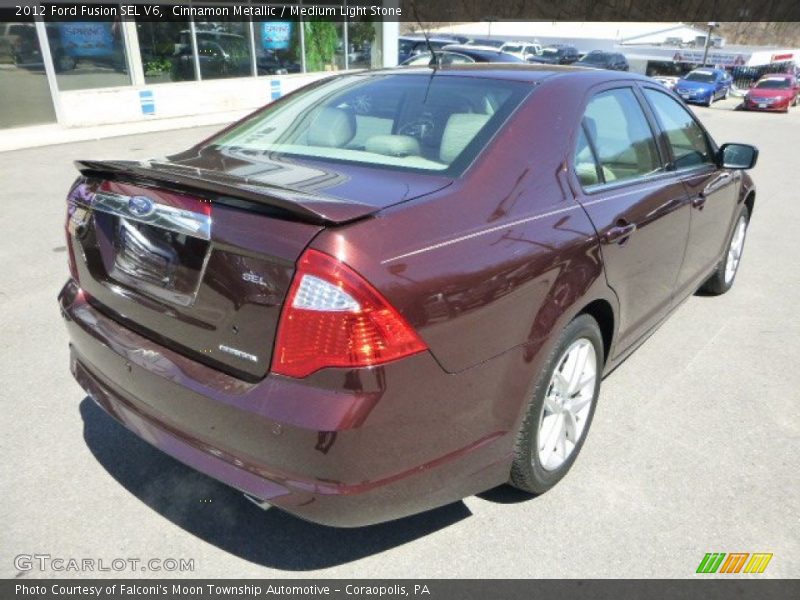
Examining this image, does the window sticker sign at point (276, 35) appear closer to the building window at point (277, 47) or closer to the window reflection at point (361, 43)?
the building window at point (277, 47)

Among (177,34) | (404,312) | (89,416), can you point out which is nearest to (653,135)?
(404,312)

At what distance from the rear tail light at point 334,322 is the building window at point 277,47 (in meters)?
15.2

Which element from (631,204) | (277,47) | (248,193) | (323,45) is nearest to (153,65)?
(277,47)

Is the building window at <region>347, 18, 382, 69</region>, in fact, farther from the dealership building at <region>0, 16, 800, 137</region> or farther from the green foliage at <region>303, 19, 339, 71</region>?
the green foliage at <region>303, 19, 339, 71</region>

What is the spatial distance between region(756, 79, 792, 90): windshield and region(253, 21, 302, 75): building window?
2055cm

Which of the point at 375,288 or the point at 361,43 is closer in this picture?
the point at 375,288

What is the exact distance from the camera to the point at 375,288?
5.55 ft

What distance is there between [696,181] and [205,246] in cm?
286

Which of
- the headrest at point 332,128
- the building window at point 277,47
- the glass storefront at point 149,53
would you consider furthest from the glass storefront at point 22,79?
the headrest at point 332,128

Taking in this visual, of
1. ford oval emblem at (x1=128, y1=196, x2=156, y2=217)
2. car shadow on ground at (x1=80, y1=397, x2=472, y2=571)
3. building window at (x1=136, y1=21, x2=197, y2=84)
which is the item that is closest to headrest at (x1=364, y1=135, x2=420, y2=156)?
ford oval emblem at (x1=128, y1=196, x2=156, y2=217)

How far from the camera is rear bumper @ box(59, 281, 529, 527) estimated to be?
1724mm

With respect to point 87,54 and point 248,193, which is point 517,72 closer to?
point 248,193

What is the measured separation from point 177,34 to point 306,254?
13.9m

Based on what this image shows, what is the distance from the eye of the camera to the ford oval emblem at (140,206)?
2012mm
